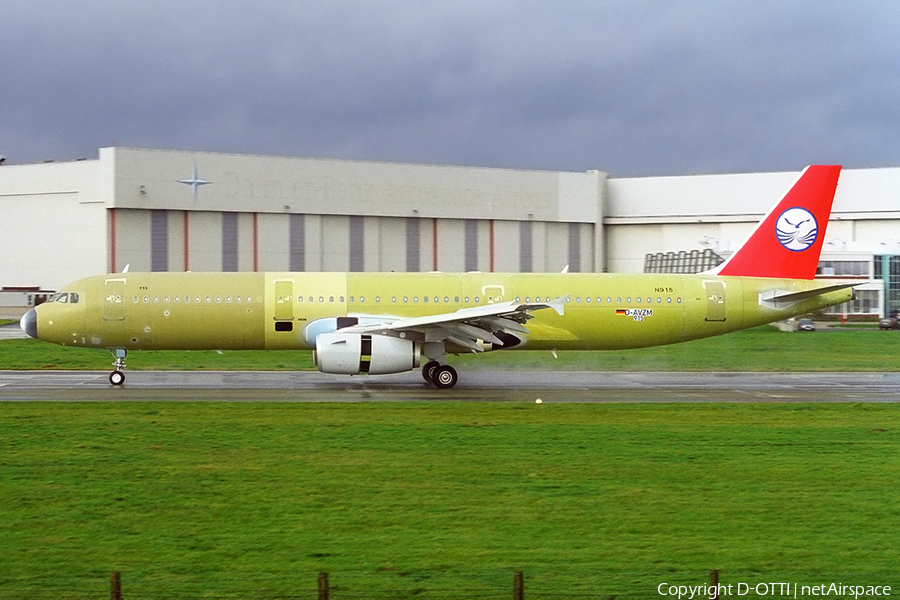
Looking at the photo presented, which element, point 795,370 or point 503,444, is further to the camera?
point 795,370

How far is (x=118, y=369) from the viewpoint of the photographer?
32.0 m

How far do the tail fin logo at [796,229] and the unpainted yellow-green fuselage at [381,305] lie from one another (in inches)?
56.9

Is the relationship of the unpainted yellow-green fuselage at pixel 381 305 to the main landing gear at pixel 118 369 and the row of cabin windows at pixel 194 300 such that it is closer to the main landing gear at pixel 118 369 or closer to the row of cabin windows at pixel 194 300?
the row of cabin windows at pixel 194 300

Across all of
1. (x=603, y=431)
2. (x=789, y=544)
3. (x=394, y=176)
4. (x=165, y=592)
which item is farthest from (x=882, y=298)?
(x=165, y=592)

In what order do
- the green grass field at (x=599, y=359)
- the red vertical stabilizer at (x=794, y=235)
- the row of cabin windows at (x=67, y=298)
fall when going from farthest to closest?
the green grass field at (x=599, y=359) < the red vertical stabilizer at (x=794, y=235) < the row of cabin windows at (x=67, y=298)

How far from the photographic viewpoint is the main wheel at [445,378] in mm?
31016

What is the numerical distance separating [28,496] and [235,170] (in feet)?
184

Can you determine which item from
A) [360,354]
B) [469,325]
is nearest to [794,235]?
[469,325]

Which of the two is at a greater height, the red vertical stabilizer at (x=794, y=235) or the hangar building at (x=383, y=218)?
the hangar building at (x=383, y=218)

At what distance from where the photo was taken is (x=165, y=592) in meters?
10.8

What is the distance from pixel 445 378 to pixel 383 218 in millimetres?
45090

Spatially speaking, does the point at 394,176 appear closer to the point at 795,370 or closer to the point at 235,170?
the point at 235,170

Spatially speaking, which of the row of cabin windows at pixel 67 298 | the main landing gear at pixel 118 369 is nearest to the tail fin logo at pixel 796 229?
the main landing gear at pixel 118 369

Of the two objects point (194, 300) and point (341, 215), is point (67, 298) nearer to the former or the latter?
point (194, 300)
